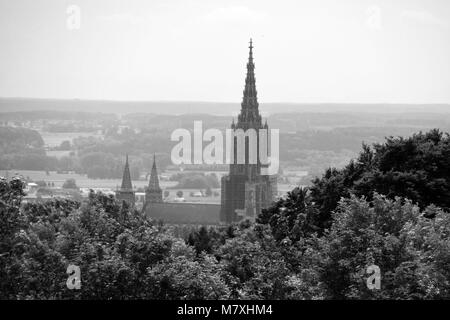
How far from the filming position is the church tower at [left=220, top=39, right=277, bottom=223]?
184 meters

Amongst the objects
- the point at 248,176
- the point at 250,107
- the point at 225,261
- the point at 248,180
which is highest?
the point at 225,261

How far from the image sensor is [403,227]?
43.4 metres

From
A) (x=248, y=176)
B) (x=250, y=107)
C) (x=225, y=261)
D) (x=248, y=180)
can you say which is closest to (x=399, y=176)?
(x=225, y=261)

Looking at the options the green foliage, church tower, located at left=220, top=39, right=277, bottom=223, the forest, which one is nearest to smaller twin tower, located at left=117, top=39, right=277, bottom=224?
church tower, located at left=220, top=39, right=277, bottom=223

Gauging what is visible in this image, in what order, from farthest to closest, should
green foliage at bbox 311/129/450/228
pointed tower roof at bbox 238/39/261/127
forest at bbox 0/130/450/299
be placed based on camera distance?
pointed tower roof at bbox 238/39/261/127, green foliage at bbox 311/129/450/228, forest at bbox 0/130/450/299

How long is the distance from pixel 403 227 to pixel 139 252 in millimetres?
9240

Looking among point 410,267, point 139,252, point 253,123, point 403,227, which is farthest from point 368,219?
point 253,123

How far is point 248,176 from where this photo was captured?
193 m

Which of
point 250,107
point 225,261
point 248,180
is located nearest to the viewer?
point 225,261

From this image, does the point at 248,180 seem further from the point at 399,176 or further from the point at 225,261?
the point at 225,261

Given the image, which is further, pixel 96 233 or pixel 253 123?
pixel 253 123

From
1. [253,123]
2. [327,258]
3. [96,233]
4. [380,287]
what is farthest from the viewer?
[253,123]

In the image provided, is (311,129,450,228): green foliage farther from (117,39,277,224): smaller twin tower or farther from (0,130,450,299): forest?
(117,39,277,224): smaller twin tower
